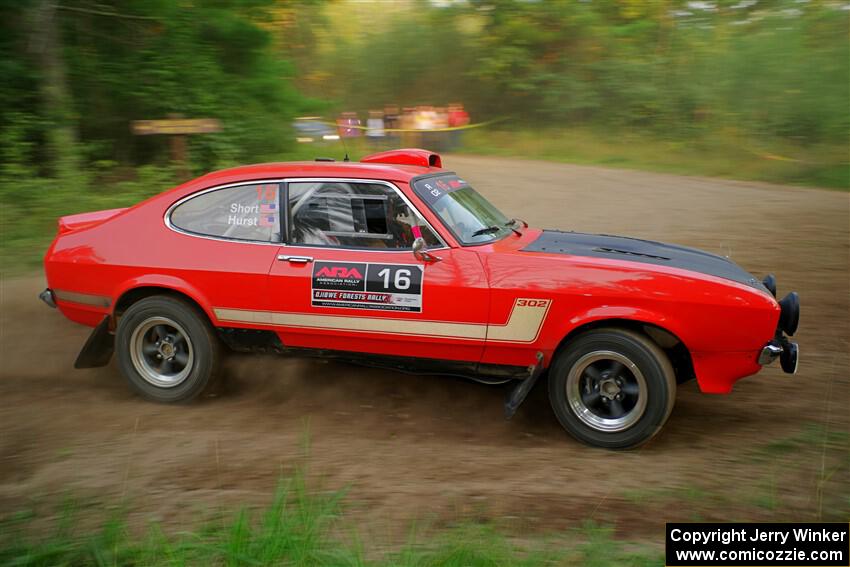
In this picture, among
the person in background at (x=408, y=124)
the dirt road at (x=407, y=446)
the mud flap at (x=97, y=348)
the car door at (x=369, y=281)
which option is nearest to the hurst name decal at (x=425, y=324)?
the car door at (x=369, y=281)

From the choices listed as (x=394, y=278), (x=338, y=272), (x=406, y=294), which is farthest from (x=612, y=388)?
(x=338, y=272)

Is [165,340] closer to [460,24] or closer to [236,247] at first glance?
[236,247]

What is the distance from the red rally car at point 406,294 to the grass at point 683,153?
11.9 metres

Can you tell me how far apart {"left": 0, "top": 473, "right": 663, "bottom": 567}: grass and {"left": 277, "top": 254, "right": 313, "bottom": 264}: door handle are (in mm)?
1674

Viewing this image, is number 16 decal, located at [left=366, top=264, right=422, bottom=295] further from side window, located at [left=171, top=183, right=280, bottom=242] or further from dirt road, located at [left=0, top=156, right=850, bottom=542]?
dirt road, located at [left=0, top=156, right=850, bottom=542]

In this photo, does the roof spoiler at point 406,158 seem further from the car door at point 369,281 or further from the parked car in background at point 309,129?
the parked car in background at point 309,129

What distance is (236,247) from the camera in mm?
4910

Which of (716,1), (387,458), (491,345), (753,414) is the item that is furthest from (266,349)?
(716,1)

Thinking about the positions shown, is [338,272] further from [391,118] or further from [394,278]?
[391,118]

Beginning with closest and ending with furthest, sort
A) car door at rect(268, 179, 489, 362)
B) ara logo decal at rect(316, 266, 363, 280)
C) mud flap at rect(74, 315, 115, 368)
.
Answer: car door at rect(268, 179, 489, 362), ara logo decal at rect(316, 266, 363, 280), mud flap at rect(74, 315, 115, 368)

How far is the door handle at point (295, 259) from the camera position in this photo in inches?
186

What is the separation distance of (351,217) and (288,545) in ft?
7.30

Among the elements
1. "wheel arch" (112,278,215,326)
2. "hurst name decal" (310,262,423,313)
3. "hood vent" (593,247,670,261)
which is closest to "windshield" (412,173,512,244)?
"hurst name decal" (310,262,423,313)

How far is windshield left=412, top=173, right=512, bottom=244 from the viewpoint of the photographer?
473cm
